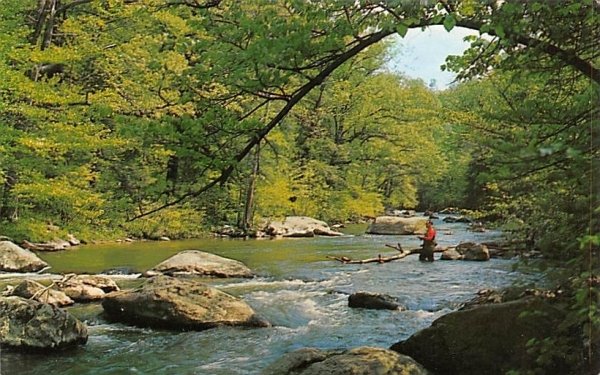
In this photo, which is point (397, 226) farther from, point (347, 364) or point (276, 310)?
point (347, 364)

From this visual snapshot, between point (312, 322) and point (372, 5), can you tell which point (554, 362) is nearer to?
point (372, 5)

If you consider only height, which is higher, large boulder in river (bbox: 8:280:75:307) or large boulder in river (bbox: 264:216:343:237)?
large boulder in river (bbox: 264:216:343:237)

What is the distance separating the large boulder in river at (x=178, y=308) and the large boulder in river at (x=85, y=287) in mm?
1136

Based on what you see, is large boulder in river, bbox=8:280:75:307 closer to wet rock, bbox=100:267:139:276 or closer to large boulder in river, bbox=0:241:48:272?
wet rock, bbox=100:267:139:276

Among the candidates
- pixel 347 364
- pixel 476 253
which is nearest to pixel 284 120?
pixel 476 253

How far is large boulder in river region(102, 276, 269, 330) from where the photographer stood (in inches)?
298

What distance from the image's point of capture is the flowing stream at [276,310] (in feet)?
20.3

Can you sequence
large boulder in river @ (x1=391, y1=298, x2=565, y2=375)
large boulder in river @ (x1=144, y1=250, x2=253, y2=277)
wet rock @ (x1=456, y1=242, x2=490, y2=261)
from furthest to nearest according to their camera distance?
1. wet rock @ (x1=456, y1=242, x2=490, y2=261)
2. large boulder in river @ (x1=144, y1=250, x2=253, y2=277)
3. large boulder in river @ (x1=391, y1=298, x2=565, y2=375)

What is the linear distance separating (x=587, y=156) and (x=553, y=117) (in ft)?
4.26

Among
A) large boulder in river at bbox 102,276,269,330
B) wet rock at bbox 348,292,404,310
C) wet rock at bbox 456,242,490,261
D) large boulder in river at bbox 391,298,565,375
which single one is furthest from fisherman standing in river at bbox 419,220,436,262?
large boulder in river at bbox 391,298,565,375

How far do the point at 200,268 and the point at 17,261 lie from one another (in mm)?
3573

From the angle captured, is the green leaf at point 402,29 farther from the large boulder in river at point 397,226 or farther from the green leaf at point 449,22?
the large boulder in river at point 397,226

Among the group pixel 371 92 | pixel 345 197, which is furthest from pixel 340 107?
pixel 345 197

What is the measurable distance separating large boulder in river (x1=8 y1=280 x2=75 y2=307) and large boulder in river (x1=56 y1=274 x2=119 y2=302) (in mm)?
352
